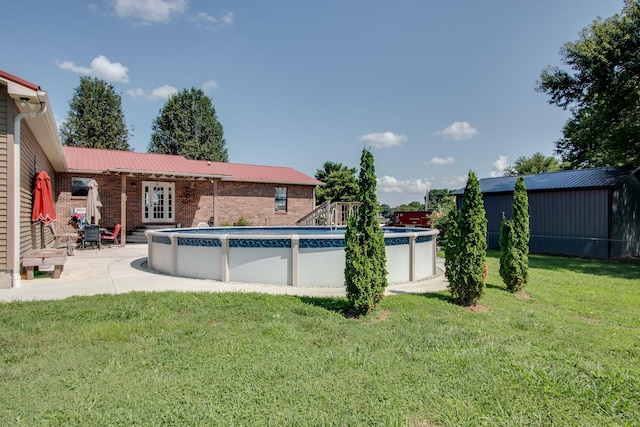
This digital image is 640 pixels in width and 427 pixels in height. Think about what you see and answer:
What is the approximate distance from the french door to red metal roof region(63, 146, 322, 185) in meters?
0.81

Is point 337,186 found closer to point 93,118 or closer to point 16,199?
point 93,118

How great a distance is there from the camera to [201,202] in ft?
62.0

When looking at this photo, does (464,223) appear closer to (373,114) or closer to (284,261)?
(284,261)

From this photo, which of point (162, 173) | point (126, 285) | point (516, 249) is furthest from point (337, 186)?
point (126, 285)

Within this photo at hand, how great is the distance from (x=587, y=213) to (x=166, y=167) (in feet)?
63.1

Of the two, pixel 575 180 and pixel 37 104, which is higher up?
pixel 37 104

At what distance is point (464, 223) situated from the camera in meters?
5.86

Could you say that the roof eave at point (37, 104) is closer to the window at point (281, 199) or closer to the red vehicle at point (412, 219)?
the window at point (281, 199)

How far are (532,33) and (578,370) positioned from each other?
1330 cm

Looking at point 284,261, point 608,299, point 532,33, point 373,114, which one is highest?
point 532,33

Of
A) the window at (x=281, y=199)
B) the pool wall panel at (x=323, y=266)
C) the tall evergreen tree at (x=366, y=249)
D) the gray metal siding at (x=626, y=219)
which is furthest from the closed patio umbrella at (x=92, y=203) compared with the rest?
the gray metal siding at (x=626, y=219)

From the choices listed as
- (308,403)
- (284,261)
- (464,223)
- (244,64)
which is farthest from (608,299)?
(244,64)

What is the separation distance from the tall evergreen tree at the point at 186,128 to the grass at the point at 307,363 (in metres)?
36.2

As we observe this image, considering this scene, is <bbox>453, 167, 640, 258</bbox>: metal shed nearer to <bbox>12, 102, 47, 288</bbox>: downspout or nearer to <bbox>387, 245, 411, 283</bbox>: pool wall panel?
<bbox>387, 245, 411, 283</bbox>: pool wall panel
